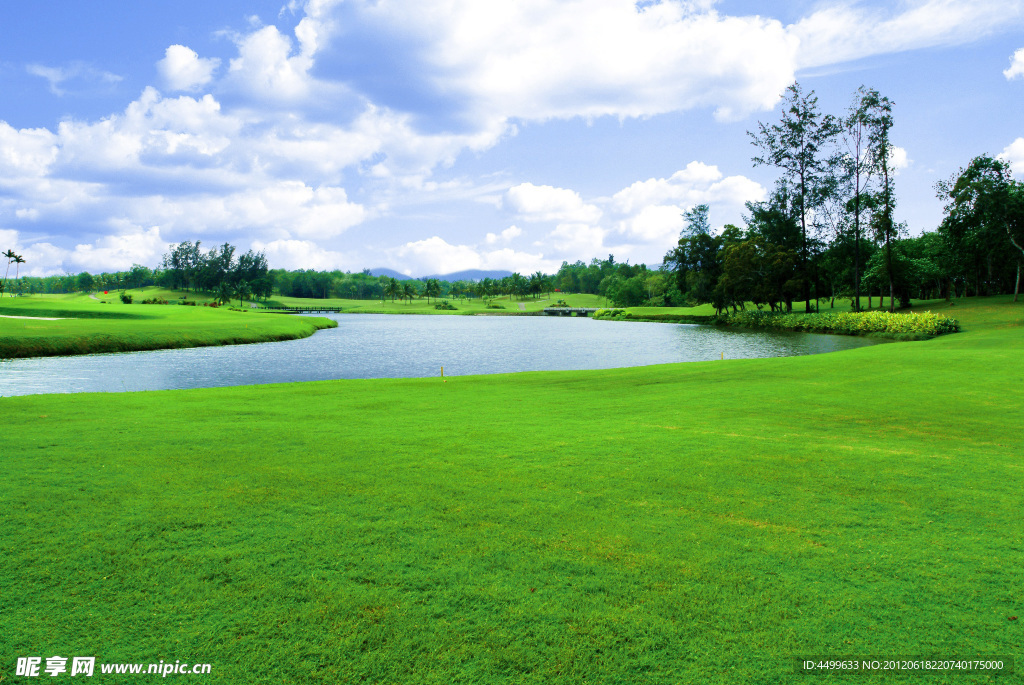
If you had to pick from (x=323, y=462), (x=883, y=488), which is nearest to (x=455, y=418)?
(x=323, y=462)

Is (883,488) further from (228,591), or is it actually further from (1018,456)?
(228,591)

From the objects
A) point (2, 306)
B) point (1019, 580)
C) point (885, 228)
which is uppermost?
point (885, 228)

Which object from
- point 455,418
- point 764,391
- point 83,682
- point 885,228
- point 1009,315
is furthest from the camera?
point 885,228

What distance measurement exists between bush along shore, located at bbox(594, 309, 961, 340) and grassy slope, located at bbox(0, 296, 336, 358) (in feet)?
187

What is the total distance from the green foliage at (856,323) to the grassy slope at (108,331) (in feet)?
187

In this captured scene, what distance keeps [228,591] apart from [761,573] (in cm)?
504

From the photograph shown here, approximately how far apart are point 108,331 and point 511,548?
5144 centimetres

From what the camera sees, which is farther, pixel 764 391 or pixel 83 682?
pixel 764 391

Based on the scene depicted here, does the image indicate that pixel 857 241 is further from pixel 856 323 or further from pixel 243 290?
pixel 243 290

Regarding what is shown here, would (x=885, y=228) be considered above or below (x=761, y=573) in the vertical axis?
above

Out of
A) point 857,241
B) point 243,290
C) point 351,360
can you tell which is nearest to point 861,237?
point 857,241

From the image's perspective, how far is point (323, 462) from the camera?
903 centimetres

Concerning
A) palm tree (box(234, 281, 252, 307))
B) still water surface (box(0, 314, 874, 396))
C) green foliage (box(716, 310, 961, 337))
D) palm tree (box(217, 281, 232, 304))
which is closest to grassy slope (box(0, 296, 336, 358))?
still water surface (box(0, 314, 874, 396))

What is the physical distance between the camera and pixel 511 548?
19.1 ft
